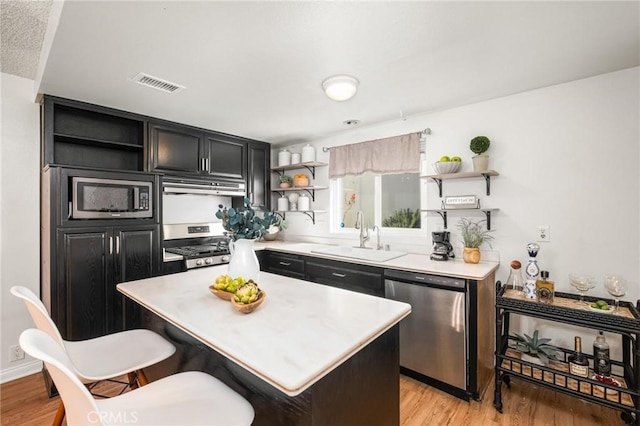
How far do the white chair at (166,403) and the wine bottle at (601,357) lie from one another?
2.21 m

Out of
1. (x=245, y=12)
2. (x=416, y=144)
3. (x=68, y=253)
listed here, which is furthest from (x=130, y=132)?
(x=416, y=144)

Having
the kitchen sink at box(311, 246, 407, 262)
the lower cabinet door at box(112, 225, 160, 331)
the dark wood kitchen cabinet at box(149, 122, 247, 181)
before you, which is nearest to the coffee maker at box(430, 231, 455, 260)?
the kitchen sink at box(311, 246, 407, 262)

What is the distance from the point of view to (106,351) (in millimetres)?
1476

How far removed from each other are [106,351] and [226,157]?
2531 millimetres

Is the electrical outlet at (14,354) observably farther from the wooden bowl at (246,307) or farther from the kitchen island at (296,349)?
the wooden bowl at (246,307)

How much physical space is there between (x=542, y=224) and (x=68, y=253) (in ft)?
12.1

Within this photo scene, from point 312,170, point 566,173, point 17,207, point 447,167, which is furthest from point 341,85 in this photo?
point 17,207

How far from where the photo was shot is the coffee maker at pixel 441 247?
2.61m

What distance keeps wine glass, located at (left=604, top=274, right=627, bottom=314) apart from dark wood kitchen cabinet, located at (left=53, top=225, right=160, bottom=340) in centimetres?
349

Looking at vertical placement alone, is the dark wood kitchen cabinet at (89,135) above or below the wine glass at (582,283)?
above

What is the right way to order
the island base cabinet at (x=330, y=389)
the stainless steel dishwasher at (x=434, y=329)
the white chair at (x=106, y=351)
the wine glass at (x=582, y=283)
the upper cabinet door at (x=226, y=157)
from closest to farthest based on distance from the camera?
the island base cabinet at (x=330, y=389) < the white chair at (x=106, y=351) < the wine glass at (x=582, y=283) < the stainless steel dishwasher at (x=434, y=329) < the upper cabinet door at (x=226, y=157)

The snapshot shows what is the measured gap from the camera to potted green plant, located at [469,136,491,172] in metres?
2.44

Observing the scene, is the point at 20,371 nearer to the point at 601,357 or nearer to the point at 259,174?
the point at 259,174

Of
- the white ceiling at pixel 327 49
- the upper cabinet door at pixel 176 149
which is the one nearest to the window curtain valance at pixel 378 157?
the white ceiling at pixel 327 49
